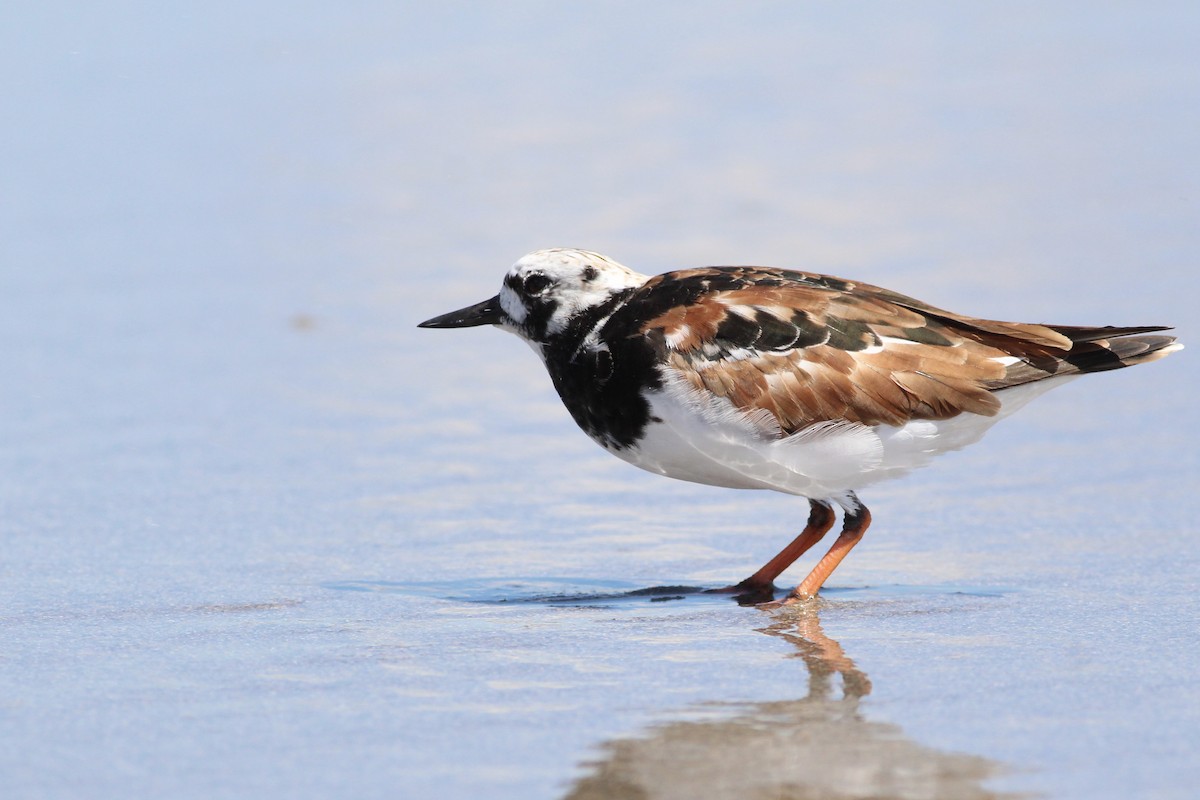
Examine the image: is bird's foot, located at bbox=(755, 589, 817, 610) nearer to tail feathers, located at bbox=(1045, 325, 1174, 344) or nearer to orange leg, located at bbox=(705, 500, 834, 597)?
orange leg, located at bbox=(705, 500, 834, 597)

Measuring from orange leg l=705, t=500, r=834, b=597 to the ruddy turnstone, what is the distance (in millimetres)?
11

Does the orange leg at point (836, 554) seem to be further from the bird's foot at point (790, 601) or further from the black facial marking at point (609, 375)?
the black facial marking at point (609, 375)

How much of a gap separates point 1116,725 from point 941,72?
10.7m

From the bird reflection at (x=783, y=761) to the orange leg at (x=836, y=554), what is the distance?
147cm

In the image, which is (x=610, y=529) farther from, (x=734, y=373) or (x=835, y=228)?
(x=835, y=228)

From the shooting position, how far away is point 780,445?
19.7 feet

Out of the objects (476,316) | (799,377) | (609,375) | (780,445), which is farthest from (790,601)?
(476,316)

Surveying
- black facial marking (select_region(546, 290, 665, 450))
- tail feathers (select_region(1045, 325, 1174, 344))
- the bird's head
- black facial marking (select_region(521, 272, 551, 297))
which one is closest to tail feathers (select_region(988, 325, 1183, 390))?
tail feathers (select_region(1045, 325, 1174, 344))

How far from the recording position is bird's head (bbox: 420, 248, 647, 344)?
6.45m

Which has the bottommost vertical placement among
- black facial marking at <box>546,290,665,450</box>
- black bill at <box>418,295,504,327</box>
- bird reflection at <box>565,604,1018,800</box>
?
bird reflection at <box>565,604,1018,800</box>

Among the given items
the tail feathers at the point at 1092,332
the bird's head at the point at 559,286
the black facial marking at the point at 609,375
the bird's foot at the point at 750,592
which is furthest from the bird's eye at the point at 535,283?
the tail feathers at the point at 1092,332

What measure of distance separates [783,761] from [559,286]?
2.88 m

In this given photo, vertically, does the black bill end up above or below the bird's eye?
below

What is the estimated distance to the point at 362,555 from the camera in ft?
21.5
